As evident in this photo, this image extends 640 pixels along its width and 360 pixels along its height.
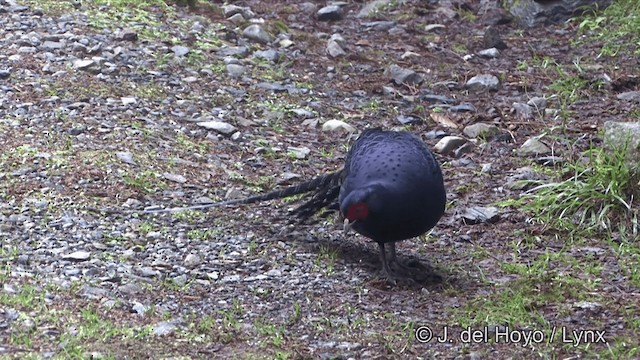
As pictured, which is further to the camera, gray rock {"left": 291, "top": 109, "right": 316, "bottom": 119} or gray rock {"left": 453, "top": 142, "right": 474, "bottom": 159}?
gray rock {"left": 291, "top": 109, "right": 316, "bottom": 119}

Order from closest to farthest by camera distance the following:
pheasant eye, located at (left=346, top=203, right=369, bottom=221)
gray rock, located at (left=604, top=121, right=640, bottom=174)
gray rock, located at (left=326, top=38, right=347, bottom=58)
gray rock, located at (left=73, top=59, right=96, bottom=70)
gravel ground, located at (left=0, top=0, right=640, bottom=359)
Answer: gravel ground, located at (left=0, top=0, right=640, bottom=359)
pheasant eye, located at (left=346, top=203, right=369, bottom=221)
gray rock, located at (left=604, top=121, right=640, bottom=174)
gray rock, located at (left=73, top=59, right=96, bottom=70)
gray rock, located at (left=326, top=38, right=347, bottom=58)

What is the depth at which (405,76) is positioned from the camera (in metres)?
8.22

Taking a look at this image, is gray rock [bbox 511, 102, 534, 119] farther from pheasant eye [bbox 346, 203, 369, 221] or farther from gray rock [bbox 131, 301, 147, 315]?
gray rock [bbox 131, 301, 147, 315]

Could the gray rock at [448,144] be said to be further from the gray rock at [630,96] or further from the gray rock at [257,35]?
the gray rock at [257,35]

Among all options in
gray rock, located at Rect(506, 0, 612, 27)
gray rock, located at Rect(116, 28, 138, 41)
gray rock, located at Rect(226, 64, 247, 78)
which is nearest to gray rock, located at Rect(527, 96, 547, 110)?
gray rock, located at Rect(506, 0, 612, 27)

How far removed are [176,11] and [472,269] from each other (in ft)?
14.4

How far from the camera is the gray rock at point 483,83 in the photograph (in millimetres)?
8078

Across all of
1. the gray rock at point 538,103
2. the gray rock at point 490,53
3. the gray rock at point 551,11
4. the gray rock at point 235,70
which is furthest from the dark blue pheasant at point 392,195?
the gray rock at point 551,11

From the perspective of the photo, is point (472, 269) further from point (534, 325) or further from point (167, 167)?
point (167, 167)

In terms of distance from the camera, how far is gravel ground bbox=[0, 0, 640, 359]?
464cm

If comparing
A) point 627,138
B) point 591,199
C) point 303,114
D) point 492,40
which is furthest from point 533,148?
point 492,40

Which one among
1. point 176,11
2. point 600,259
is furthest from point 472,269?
point 176,11

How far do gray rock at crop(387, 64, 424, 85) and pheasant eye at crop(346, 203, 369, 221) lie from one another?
3265 mm

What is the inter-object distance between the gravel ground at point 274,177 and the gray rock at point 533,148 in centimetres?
2
